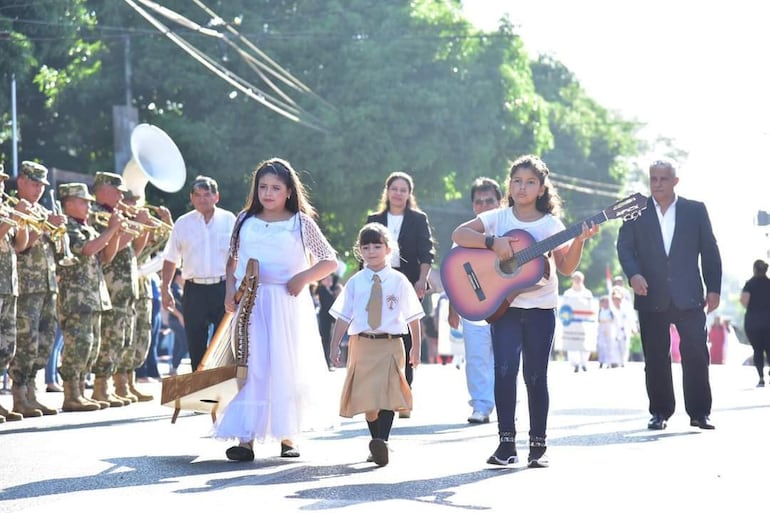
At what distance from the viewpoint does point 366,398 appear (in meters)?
9.96

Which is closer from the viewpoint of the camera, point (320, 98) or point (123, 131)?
point (123, 131)

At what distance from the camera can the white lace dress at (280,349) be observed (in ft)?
32.7

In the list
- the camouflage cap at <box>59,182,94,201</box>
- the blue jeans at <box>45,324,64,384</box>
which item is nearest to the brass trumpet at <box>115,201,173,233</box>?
the camouflage cap at <box>59,182,94,201</box>

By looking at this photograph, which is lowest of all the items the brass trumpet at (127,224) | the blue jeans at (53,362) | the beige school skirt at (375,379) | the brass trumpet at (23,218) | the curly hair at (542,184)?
the beige school skirt at (375,379)

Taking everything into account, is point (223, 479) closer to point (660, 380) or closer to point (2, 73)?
point (660, 380)

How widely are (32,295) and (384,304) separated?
4.35 meters

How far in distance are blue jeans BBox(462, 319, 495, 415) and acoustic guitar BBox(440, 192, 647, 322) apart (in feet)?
13.5

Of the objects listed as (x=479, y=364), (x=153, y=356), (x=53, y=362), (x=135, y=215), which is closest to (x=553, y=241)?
(x=479, y=364)

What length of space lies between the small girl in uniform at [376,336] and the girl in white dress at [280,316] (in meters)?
0.20

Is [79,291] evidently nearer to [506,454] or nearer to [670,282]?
[670,282]

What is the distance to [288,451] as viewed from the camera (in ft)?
33.7

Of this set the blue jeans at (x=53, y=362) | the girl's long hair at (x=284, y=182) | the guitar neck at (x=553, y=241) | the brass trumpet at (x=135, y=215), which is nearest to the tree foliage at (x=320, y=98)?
the blue jeans at (x=53, y=362)

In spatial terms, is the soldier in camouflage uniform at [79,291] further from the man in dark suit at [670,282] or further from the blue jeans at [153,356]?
the blue jeans at [153,356]

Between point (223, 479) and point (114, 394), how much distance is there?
7.25 metres
